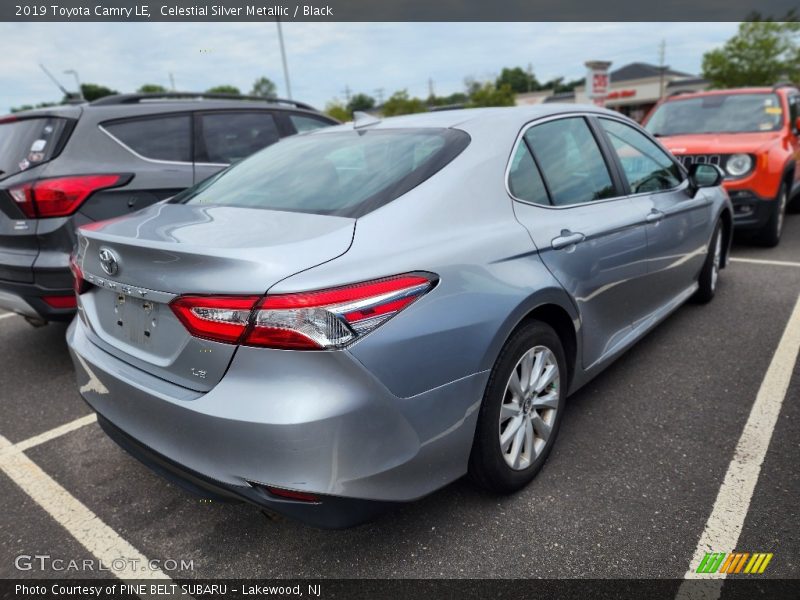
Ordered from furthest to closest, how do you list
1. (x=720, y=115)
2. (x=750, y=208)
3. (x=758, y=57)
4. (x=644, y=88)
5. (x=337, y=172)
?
(x=644, y=88)
(x=758, y=57)
(x=720, y=115)
(x=750, y=208)
(x=337, y=172)

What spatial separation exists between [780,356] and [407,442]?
293 cm

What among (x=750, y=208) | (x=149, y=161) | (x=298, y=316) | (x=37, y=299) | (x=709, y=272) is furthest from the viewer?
(x=750, y=208)

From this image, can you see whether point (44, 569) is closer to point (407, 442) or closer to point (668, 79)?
point (407, 442)

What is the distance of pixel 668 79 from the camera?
55.1 metres

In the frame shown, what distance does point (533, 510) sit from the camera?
7.52 ft

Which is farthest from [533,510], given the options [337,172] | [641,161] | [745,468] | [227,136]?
[227,136]

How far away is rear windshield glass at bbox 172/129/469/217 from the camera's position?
214 cm

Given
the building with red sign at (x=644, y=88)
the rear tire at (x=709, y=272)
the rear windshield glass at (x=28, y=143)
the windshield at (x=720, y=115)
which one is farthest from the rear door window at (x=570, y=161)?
the building with red sign at (x=644, y=88)

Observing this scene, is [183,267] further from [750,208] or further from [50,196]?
[750,208]

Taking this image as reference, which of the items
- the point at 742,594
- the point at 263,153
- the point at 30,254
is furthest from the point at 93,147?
the point at 742,594

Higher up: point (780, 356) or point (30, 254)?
point (30, 254)

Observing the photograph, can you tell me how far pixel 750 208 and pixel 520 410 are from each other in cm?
510

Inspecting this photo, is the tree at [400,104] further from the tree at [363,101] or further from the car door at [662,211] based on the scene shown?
the car door at [662,211]

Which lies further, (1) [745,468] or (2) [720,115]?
(2) [720,115]
